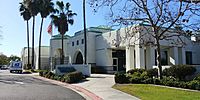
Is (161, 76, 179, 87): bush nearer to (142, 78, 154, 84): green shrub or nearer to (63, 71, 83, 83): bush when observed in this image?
(142, 78, 154, 84): green shrub

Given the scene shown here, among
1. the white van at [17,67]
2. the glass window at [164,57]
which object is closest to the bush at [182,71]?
the glass window at [164,57]

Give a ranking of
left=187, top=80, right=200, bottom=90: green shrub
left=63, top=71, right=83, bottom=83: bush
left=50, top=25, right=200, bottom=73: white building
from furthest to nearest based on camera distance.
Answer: left=50, top=25, right=200, bottom=73: white building < left=63, top=71, right=83, bottom=83: bush < left=187, top=80, right=200, bottom=90: green shrub

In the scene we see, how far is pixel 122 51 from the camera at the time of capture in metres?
47.5

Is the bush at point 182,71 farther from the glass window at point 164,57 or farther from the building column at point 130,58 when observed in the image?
the glass window at point 164,57

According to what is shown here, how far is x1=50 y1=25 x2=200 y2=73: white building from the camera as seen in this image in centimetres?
3744

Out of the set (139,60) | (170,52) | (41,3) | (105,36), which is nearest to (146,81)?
(139,60)

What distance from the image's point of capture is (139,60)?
3688 cm

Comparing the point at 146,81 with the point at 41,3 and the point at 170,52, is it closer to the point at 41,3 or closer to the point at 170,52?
the point at 170,52

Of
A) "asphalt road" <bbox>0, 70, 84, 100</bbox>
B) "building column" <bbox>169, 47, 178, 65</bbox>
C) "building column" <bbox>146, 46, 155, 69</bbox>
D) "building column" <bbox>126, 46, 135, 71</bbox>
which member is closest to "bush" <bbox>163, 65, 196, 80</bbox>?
"asphalt road" <bbox>0, 70, 84, 100</bbox>

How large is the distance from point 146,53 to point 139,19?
1635 cm

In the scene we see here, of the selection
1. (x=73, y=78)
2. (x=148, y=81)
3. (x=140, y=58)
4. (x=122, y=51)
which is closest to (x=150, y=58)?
(x=140, y=58)

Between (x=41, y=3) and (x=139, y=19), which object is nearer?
(x=139, y=19)

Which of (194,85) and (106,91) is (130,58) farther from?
(194,85)

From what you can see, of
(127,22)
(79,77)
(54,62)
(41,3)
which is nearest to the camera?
(127,22)
